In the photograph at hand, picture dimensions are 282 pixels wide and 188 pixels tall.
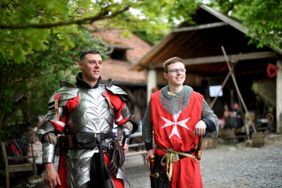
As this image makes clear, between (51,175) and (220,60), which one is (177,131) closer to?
(51,175)

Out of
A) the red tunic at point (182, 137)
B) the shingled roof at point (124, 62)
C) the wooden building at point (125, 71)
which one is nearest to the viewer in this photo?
the red tunic at point (182, 137)

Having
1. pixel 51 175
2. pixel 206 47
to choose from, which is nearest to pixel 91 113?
pixel 51 175

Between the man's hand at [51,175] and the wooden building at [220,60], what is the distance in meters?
10.0

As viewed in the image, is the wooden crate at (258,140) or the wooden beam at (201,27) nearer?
the wooden crate at (258,140)

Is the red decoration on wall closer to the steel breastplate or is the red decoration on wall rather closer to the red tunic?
the red tunic

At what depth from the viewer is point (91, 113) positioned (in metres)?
3.82

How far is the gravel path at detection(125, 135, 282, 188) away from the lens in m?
7.36

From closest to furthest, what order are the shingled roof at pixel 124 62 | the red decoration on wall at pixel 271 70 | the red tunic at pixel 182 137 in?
the red tunic at pixel 182 137 < the red decoration on wall at pixel 271 70 < the shingled roof at pixel 124 62

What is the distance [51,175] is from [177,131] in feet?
3.65

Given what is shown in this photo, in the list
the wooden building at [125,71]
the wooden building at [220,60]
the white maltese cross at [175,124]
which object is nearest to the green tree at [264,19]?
Answer: the wooden building at [220,60]

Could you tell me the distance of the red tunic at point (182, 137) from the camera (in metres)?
3.76

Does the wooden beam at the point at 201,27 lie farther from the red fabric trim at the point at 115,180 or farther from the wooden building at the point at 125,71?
the red fabric trim at the point at 115,180

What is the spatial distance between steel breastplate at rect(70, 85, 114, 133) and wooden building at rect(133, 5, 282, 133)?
9.54 metres

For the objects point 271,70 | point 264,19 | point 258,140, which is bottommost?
point 258,140
